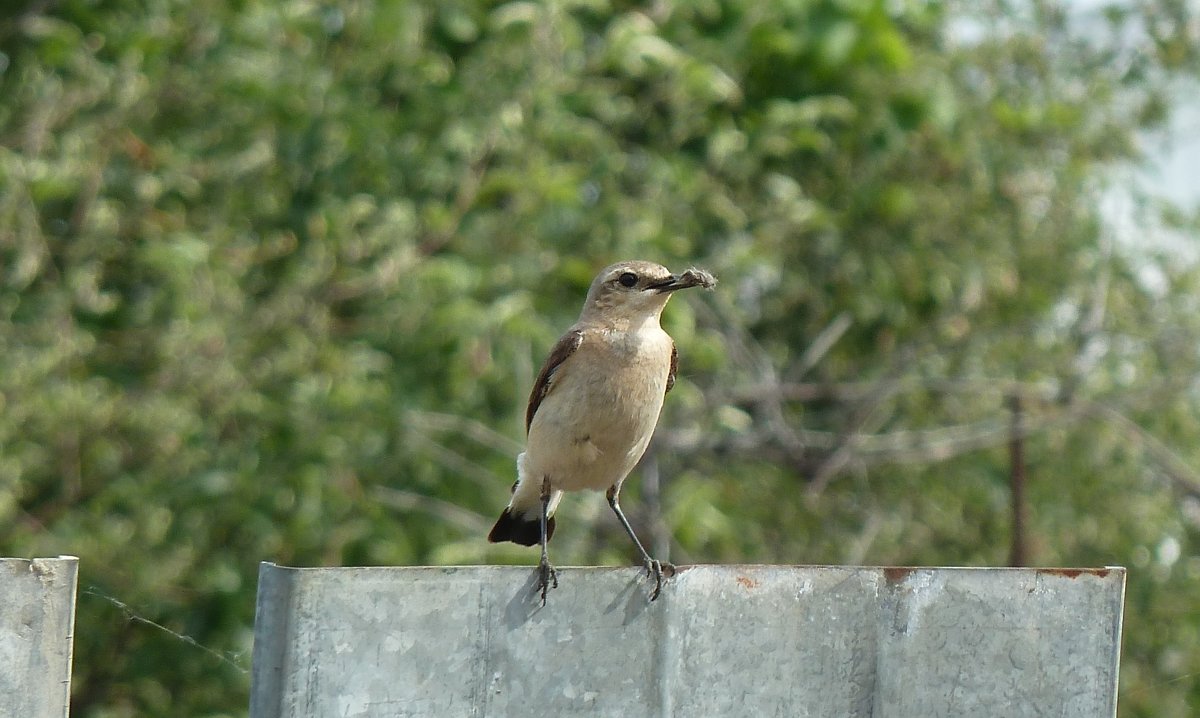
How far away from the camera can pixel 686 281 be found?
410 cm

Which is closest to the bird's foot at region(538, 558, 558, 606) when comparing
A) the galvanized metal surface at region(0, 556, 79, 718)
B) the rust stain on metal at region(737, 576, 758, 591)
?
the rust stain on metal at region(737, 576, 758, 591)

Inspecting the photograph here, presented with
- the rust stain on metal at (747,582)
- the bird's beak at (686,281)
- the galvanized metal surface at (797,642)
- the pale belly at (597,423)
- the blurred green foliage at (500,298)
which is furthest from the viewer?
the blurred green foliage at (500,298)

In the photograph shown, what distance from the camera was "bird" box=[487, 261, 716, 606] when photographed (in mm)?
4113

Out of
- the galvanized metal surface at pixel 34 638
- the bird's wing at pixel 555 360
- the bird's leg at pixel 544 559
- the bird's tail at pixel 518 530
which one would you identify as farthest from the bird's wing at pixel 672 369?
the galvanized metal surface at pixel 34 638

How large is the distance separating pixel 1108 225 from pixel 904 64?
5.38 ft

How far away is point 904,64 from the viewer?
6.90m

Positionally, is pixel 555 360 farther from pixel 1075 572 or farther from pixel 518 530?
pixel 1075 572

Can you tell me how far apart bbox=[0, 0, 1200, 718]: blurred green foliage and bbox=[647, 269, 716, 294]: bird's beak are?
1.44 meters

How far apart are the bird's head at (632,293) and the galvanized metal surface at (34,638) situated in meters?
2.49

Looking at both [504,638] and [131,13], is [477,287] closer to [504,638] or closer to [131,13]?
[131,13]

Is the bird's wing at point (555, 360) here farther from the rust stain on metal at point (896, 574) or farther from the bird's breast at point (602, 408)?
the rust stain on metal at point (896, 574)

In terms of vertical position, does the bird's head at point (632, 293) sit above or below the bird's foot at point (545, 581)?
above

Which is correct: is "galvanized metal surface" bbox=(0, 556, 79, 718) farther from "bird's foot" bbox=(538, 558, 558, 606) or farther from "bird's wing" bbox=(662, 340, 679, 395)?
"bird's wing" bbox=(662, 340, 679, 395)

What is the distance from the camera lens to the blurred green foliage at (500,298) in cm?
573
